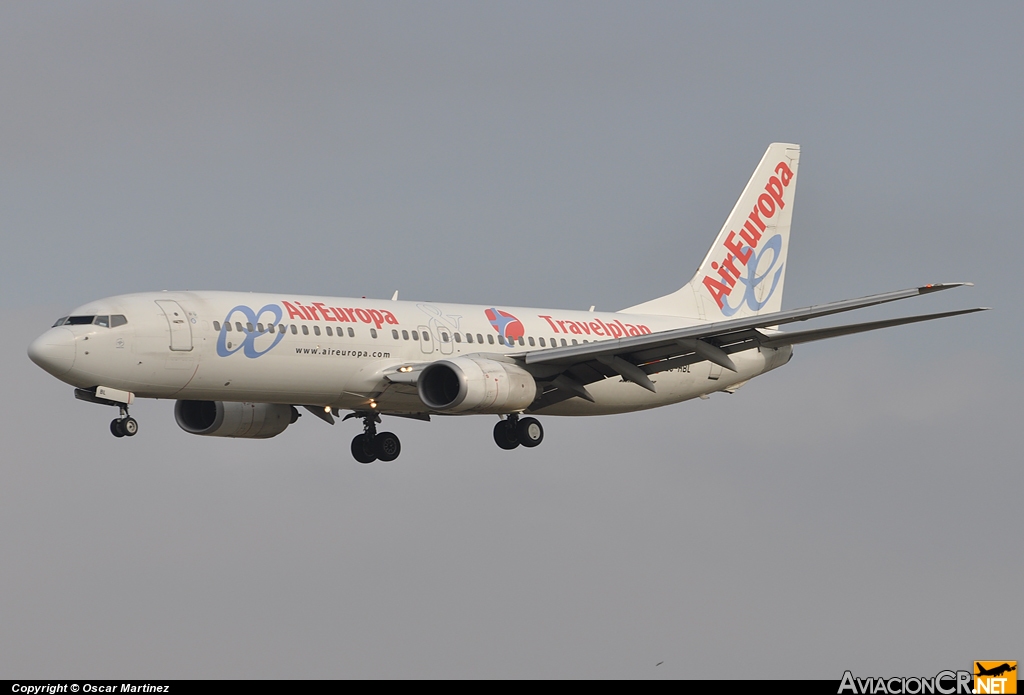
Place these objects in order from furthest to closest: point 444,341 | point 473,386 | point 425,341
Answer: point 444,341 < point 425,341 < point 473,386

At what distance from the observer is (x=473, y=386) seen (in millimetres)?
44469

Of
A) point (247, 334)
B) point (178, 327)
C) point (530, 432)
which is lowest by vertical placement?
point (530, 432)

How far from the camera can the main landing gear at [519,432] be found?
49.4m

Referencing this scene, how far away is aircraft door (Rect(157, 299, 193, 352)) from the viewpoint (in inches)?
1656

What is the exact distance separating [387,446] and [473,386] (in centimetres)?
732

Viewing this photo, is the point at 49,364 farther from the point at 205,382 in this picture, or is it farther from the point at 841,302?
the point at 841,302

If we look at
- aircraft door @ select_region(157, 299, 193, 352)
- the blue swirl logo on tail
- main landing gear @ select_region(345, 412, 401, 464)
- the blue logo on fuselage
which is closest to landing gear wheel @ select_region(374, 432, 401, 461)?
main landing gear @ select_region(345, 412, 401, 464)

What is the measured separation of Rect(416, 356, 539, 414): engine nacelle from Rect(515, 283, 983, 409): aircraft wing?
1031 mm

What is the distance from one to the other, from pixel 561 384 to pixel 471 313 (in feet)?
11.1

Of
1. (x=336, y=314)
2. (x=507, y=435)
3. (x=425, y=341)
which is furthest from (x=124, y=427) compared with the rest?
(x=507, y=435)

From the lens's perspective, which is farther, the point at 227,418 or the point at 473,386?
the point at 227,418

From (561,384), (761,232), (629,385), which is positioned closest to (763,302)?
(761,232)

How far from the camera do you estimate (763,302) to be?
57500mm

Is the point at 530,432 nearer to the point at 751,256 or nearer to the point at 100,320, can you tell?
the point at 751,256
